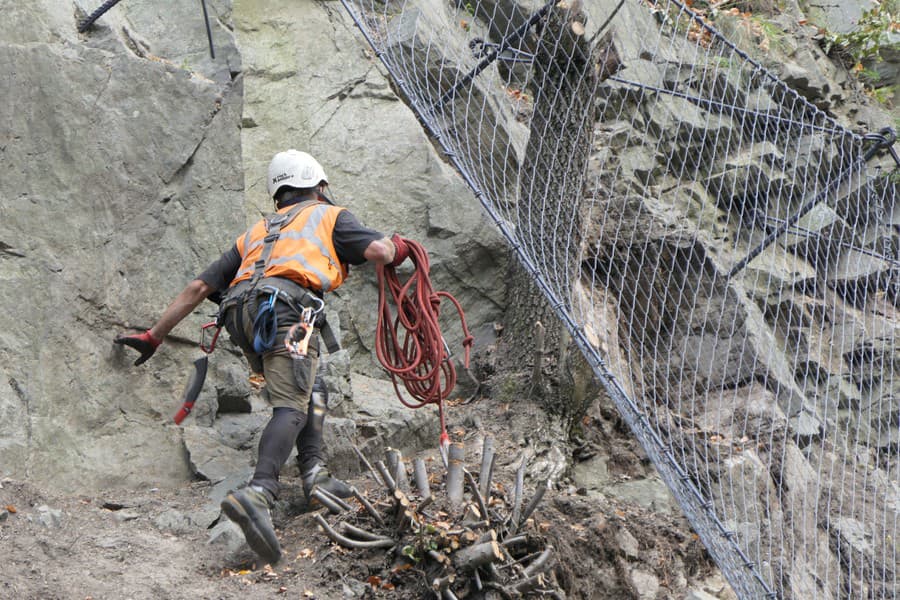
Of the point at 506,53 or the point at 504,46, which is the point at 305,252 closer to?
the point at 504,46

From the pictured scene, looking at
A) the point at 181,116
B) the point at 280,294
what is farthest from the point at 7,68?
the point at 280,294

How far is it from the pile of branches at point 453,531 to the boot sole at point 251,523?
0.53ft

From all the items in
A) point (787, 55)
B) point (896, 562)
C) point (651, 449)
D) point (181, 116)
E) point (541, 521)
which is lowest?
point (896, 562)

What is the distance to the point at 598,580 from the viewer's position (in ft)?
10.9

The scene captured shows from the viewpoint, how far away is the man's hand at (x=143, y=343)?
3463 millimetres

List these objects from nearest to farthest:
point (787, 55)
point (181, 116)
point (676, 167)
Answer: point (181, 116), point (676, 167), point (787, 55)

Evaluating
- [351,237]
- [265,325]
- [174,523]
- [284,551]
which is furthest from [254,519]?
[351,237]

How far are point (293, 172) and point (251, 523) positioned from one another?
125 centimetres

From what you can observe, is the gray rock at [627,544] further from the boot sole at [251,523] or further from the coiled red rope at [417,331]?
the boot sole at [251,523]

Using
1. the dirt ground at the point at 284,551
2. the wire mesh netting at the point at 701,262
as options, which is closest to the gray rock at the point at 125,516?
the dirt ground at the point at 284,551

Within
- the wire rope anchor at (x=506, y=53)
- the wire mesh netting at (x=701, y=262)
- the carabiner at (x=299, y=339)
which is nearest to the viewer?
the carabiner at (x=299, y=339)

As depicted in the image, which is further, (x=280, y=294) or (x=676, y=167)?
(x=676, y=167)

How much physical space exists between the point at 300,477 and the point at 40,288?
1136 millimetres

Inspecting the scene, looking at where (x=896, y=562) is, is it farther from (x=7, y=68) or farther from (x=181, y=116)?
(x=7, y=68)
